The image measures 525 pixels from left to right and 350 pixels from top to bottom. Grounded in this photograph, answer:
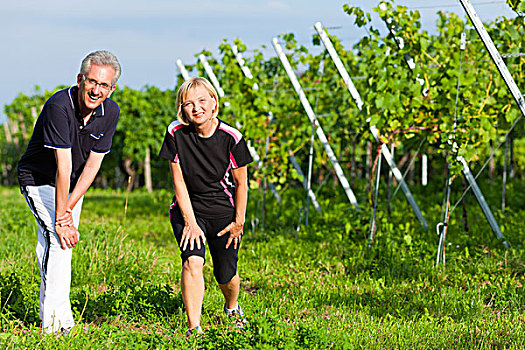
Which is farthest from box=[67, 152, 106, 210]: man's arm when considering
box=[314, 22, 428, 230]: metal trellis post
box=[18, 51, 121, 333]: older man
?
box=[314, 22, 428, 230]: metal trellis post

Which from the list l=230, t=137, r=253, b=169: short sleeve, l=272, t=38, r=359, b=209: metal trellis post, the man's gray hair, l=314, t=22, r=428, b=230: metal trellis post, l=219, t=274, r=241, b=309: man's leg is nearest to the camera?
the man's gray hair

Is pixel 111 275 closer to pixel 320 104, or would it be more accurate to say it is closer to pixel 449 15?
pixel 320 104

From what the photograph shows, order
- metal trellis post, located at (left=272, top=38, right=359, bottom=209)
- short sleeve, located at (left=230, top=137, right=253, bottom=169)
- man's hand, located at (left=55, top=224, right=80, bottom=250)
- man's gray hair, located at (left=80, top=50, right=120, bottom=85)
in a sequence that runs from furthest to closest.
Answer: metal trellis post, located at (left=272, top=38, right=359, bottom=209) → short sleeve, located at (left=230, top=137, right=253, bottom=169) → man's hand, located at (left=55, top=224, right=80, bottom=250) → man's gray hair, located at (left=80, top=50, right=120, bottom=85)

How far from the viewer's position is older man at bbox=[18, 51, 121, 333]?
2.69 m

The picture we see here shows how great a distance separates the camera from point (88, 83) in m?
2.68

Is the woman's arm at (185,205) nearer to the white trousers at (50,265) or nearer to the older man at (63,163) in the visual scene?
the older man at (63,163)

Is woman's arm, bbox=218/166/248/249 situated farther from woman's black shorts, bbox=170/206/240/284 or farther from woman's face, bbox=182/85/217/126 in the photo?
woman's face, bbox=182/85/217/126

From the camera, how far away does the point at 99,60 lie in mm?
2664

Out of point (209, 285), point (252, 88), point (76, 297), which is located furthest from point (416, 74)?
point (76, 297)

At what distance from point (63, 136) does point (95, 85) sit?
292 millimetres

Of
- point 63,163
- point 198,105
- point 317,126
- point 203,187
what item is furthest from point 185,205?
point 317,126

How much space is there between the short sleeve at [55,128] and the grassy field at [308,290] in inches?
36.6

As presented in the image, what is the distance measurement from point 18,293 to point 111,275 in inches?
29.3

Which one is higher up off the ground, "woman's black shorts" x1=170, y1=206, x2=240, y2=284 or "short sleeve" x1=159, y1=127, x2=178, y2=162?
"short sleeve" x1=159, y1=127, x2=178, y2=162
